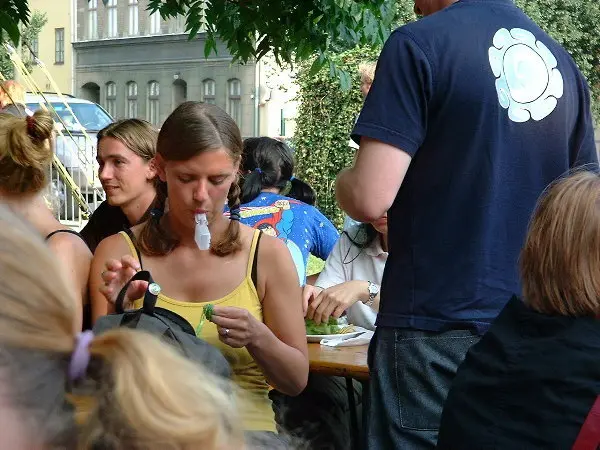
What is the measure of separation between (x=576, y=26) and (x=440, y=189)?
22.9m

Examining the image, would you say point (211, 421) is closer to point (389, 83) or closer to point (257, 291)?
point (389, 83)

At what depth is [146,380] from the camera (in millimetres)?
1058

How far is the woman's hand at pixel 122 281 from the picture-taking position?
2.41 meters

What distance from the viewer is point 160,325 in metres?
2.17

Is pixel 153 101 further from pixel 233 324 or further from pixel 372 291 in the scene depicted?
pixel 233 324

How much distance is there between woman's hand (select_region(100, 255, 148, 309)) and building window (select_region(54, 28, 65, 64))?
36.4 m

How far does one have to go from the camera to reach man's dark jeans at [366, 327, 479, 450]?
2.29 metres

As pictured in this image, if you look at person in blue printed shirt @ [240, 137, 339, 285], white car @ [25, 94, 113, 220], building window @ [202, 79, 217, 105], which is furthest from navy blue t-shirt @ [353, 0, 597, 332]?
building window @ [202, 79, 217, 105]

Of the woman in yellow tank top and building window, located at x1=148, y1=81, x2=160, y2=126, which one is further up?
building window, located at x1=148, y1=81, x2=160, y2=126

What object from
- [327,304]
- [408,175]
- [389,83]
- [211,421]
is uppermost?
[389,83]

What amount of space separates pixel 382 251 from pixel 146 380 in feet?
10.1

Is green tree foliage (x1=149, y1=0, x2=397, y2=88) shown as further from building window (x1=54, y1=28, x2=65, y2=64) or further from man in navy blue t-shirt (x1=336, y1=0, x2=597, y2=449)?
building window (x1=54, y1=28, x2=65, y2=64)

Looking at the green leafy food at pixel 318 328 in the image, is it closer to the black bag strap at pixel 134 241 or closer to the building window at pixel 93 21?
the black bag strap at pixel 134 241

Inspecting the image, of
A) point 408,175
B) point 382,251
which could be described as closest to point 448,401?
point 408,175
